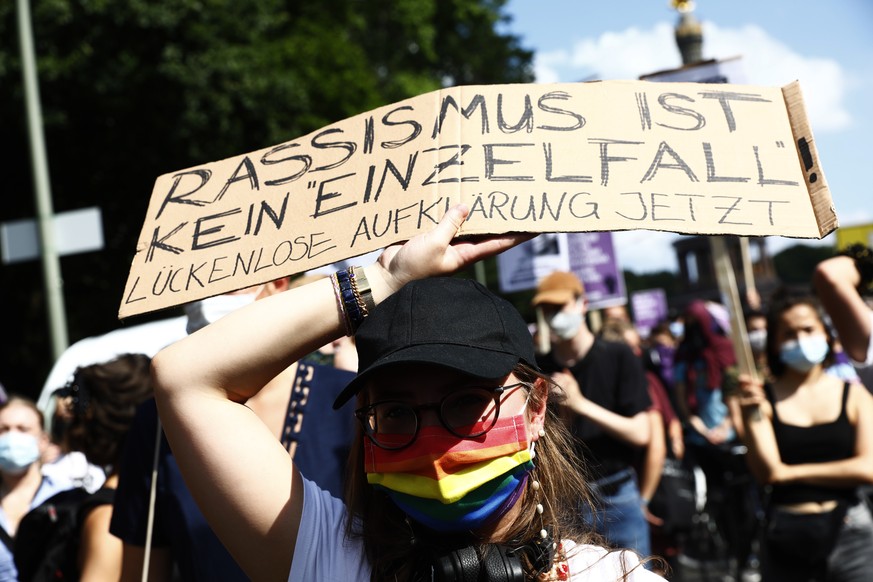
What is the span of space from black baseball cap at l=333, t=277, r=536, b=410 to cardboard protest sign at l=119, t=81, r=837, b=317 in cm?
19

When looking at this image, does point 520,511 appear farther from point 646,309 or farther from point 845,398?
point 646,309

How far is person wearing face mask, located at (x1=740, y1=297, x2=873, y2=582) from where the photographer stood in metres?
4.53

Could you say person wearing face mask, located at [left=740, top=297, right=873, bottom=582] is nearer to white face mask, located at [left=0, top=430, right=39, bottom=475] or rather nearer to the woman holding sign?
the woman holding sign

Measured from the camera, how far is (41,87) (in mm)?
18875

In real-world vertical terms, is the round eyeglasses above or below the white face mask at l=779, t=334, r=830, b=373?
below

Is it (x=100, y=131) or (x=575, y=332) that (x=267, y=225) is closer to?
(x=575, y=332)

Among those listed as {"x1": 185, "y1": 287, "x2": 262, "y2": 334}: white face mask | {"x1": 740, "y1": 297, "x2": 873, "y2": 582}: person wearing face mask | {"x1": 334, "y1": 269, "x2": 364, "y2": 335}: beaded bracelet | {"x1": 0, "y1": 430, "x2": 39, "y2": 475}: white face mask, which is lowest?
{"x1": 740, "y1": 297, "x2": 873, "y2": 582}: person wearing face mask

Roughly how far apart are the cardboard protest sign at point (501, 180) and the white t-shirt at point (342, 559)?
0.50 meters

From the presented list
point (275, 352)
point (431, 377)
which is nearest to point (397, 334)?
point (431, 377)

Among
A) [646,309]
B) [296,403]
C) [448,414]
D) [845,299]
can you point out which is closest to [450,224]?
[448,414]

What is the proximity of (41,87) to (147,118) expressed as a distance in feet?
6.26

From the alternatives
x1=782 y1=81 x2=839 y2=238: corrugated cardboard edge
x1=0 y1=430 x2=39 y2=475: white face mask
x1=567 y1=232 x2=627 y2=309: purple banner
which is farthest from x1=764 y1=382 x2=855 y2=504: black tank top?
x1=567 y1=232 x2=627 y2=309: purple banner

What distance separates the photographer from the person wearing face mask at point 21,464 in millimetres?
4996

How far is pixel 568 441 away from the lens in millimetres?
2213
